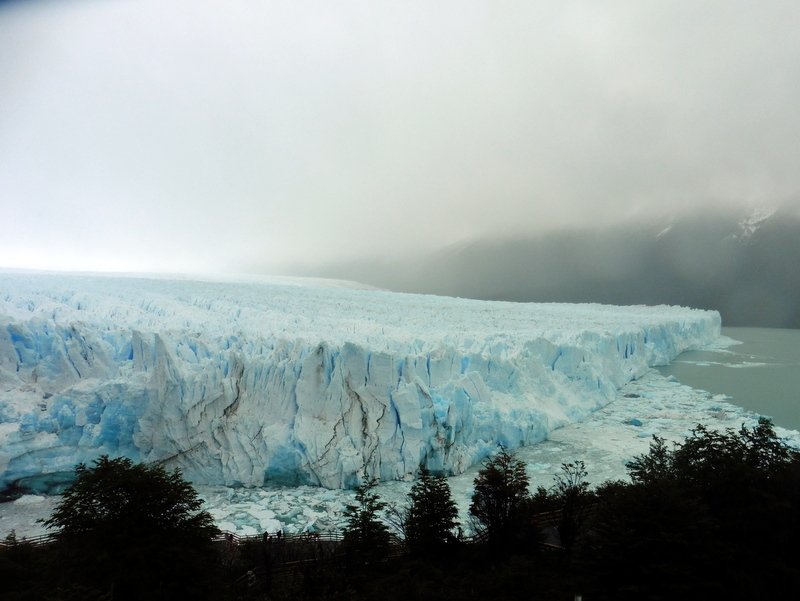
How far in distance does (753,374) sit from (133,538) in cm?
2196

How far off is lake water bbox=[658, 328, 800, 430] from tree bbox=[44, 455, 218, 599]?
14.1 metres

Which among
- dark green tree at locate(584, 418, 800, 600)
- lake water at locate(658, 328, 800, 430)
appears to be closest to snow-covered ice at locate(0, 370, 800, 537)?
lake water at locate(658, 328, 800, 430)

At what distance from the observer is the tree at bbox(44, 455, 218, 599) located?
4578mm

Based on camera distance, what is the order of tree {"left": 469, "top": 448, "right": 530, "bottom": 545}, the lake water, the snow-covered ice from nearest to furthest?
tree {"left": 469, "top": 448, "right": 530, "bottom": 545} → the snow-covered ice → the lake water

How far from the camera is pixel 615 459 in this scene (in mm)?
9766

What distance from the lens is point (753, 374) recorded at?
18.5 metres

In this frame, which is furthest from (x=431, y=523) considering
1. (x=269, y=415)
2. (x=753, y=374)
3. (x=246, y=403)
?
(x=753, y=374)

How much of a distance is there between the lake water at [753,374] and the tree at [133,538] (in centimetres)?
1408

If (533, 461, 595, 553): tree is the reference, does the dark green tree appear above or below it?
above

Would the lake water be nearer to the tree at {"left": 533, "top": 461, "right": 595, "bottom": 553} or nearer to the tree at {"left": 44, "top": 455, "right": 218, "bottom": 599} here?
the tree at {"left": 533, "top": 461, "right": 595, "bottom": 553}

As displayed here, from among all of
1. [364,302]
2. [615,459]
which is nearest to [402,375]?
[615,459]

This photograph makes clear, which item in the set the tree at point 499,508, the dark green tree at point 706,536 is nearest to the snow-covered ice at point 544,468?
the tree at point 499,508

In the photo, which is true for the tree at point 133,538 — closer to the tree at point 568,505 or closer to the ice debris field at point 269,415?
the ice debris field at point 269,415

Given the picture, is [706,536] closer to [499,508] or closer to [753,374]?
[499,508]
